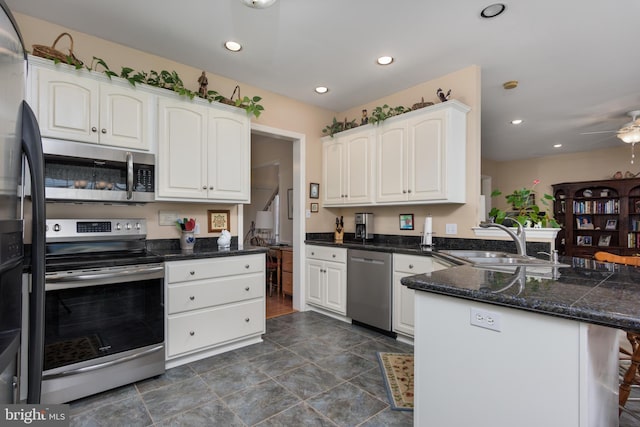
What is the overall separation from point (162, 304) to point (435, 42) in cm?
298

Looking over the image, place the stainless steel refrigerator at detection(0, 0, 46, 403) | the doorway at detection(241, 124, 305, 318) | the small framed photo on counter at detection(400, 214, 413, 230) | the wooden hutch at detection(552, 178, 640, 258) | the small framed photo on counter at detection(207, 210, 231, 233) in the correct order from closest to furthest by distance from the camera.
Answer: the stainless steel refrigerator at detection(0, 0, 46, 403) → the small framed photo on counter at detection(207, 210, 231, 233) → the small framed photo on counter at detection(400, 214, 413, 230) → the doorway at detection(241, 124, 305, 318) → the wooden hutch at detection(552, 178, 640, 258)

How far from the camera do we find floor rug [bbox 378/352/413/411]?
200cm

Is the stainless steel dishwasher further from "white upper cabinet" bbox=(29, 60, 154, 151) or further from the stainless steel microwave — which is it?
"white upper cabinet" bbox=(29, 60, 154, 151)

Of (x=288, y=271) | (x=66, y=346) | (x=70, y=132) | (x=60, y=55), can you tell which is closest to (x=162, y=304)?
(x=66, y=346)

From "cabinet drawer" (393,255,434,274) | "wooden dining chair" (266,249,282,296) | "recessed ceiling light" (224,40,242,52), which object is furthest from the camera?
"wooden dining chair" (266,249,282,296)

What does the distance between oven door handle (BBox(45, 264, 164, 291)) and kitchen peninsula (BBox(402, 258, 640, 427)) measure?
1.78 metres

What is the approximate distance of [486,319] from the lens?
121 cm

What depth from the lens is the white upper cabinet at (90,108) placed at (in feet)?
6.91

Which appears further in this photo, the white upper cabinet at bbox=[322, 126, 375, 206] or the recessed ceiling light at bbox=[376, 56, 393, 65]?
the white upper cabinet at bbox=[322, 126, 375, 206]

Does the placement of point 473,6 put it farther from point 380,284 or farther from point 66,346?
point 66,346

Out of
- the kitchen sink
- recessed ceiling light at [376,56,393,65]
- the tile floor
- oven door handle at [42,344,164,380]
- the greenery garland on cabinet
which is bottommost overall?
the tile floor

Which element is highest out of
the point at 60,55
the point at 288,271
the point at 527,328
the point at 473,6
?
the point at 473,6

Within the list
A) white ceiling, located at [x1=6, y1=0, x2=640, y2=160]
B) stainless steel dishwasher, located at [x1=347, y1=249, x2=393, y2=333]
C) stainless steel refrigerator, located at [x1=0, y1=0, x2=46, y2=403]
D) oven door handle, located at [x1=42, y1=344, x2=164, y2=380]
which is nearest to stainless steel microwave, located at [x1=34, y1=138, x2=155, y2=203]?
white ceiling, located at [x1=6, y1=0, x2=640, y2=160]

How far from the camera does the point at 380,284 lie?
10.3 ft
